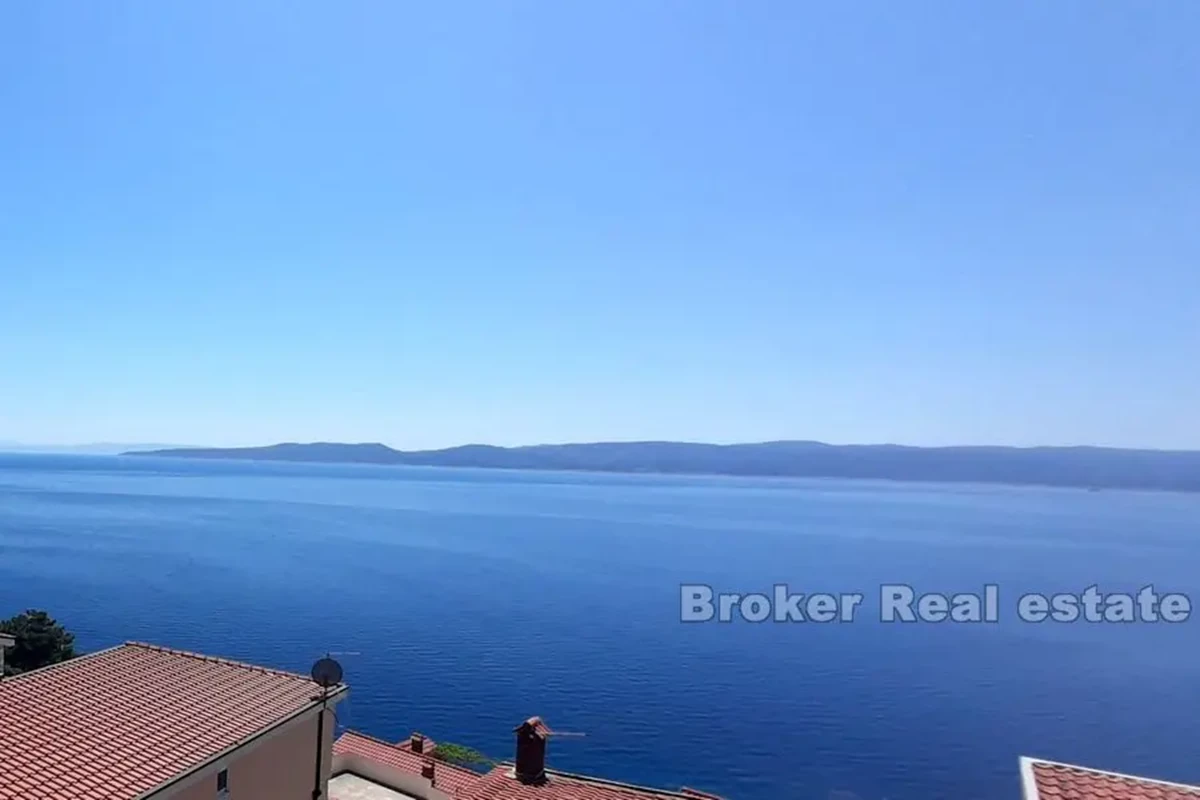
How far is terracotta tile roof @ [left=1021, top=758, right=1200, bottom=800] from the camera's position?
19.5 ft

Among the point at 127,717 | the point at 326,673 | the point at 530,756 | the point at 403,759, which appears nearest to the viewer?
the point at 127,717

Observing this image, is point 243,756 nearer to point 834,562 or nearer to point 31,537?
point 834,562

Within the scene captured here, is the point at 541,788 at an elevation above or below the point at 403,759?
above

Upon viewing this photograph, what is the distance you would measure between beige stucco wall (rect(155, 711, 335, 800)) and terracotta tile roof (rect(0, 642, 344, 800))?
0.21 metres

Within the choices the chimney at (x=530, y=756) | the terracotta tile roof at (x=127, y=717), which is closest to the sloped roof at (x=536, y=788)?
the chimney at (x=530, y=756)

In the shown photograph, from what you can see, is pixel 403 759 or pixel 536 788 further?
pixel 403 759

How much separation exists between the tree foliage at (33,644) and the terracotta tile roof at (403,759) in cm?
1518

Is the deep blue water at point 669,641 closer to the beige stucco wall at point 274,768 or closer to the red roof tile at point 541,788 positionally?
the red roof tile at point 541,788

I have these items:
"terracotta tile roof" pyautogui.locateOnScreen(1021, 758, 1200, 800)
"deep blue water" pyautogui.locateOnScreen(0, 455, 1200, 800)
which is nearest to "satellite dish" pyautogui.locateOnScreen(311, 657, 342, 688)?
"terracotta tile roof" pyautogui.locateOnScreen(1021, 758, 1200, 800)

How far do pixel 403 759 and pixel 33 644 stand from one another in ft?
58.8

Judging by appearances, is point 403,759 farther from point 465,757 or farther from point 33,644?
point 33,644

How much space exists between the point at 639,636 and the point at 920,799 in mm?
21701

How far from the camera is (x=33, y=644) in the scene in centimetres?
2497

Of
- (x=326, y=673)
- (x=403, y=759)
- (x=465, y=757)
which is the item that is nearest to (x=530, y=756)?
(x=326, y=673)
